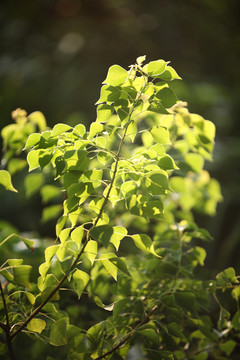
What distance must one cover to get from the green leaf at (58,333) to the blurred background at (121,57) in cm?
158

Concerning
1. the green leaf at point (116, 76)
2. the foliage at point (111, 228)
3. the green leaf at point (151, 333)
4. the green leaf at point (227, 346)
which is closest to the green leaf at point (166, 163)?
the foliage at point (111, 228)

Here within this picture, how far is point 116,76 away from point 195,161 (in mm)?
347

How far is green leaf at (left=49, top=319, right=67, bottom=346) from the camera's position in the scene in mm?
453

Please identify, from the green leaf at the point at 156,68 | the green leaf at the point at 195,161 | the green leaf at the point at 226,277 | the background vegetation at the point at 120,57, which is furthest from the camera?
the background vegetation at the point at 120,57

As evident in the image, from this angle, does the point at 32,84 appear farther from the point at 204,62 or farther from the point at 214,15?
the point at 214,15

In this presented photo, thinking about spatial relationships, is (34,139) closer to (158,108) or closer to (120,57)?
(158,108)

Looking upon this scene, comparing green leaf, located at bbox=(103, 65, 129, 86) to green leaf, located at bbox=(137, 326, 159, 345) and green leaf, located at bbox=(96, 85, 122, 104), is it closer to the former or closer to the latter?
green leaf, located at bbox=(96, 85, 122, 104)

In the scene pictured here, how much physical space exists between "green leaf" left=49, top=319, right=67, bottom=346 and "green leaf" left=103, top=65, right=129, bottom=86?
294mm

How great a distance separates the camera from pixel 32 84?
2504 mm

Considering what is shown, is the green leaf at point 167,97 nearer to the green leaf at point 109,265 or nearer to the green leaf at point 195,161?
the green leaf at point 109,265

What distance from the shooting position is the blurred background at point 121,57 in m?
2.24

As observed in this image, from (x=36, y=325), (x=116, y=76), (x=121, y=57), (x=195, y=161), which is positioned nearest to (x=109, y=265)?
(x=36, y=325)

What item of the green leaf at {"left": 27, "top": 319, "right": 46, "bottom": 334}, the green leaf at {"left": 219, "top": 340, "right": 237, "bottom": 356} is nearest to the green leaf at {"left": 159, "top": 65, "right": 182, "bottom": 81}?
the green leaf at {"left": 27, "top": 319, "right": 46, "bottom": 334}

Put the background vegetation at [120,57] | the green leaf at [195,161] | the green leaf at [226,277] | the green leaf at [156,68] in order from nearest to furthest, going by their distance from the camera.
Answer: the green leaf at [156,68]
the green leaf at [226,277]
the green leaf at [195,161]
the background vegetation at [120,57]
